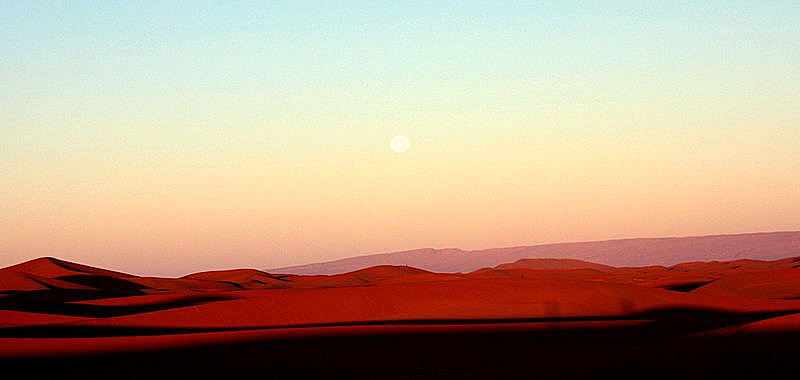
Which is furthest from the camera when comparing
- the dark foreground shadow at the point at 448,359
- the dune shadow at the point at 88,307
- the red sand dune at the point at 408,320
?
the dune shadow at the point at 88,307

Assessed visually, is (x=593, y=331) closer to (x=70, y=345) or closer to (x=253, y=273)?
(x=70, y=345)

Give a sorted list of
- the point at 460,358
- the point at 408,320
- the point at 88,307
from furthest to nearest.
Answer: the point at 88,307, the point at 408,320, the point at 460,358

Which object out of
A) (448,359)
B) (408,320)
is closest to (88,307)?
(408,320)

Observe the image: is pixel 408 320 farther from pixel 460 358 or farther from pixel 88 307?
pixel 88 307

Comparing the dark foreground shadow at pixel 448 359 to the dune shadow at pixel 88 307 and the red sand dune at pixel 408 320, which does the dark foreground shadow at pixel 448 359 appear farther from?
the dune shadow at pixel 88 307

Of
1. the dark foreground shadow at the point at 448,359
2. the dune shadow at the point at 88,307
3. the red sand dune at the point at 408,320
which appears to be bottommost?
the dark foreground shadow at the point at 448,359

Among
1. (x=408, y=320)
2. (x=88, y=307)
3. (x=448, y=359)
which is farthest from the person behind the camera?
(x=88, y=307)

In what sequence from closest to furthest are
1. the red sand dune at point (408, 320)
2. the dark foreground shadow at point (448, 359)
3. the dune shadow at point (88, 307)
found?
A: 1. the dark foreground shadow at point (448, 359)
2. the red sand dune at point (408, 320)
3. the dune shadow at point (88, 307)

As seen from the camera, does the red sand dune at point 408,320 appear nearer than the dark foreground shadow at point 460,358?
No

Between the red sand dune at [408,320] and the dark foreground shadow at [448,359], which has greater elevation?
the red sand dune at [408,320]

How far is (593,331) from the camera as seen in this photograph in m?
27.8

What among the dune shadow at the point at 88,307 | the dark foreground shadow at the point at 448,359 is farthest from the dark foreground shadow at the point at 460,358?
the dune shadow at the point at 88,307

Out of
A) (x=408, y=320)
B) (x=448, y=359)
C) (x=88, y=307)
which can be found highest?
(x=88, y=307)

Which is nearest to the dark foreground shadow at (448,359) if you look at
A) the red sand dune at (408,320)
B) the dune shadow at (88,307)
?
the red sand dune at (408,320)
